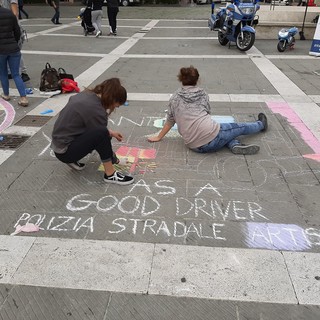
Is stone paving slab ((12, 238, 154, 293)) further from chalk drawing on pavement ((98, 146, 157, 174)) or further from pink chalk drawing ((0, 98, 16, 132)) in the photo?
pink chalk drawing ((0, 98, 16, 132))

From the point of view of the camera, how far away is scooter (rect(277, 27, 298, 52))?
379 inches

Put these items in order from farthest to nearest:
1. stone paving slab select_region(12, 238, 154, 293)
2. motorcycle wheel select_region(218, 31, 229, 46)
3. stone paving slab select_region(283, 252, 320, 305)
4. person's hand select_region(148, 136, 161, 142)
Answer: motorcycle wheel select_region(218, 31, 229, 46) < person's hand select_region(148, 136, 161, 142) < stone paving slab select_region(12, 238, 154, 293) < stone paving slab select_region(283, 252, 320, 305)

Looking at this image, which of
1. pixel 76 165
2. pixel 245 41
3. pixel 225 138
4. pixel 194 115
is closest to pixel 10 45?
pixel 76 165

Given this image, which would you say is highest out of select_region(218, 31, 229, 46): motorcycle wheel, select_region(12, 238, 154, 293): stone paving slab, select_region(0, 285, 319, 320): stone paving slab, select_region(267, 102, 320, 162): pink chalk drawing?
select_region(0, 285, 319, 320): stone paving slab

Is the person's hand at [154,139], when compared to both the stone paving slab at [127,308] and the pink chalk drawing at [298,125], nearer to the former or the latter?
the pink chalk drawing at [298,125]

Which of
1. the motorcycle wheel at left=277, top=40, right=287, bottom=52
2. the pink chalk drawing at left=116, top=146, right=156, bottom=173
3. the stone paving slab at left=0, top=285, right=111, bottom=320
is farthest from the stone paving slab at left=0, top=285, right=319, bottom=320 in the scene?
the motorcycle wheel at left=277, top=40, right=287, bottom=52

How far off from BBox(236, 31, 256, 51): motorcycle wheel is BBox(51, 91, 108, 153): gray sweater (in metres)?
7.46

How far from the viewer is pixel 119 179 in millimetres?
3516

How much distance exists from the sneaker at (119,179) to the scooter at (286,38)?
800 centimetres

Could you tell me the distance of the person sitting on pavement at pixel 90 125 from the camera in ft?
10.5

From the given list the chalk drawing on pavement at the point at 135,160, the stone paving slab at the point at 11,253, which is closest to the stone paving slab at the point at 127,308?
the stone paving slab at the point at 11,253

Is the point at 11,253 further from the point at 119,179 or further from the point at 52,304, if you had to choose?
the point at 119,179

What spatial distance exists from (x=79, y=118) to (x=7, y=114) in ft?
8.55

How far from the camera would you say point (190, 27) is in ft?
48.9
